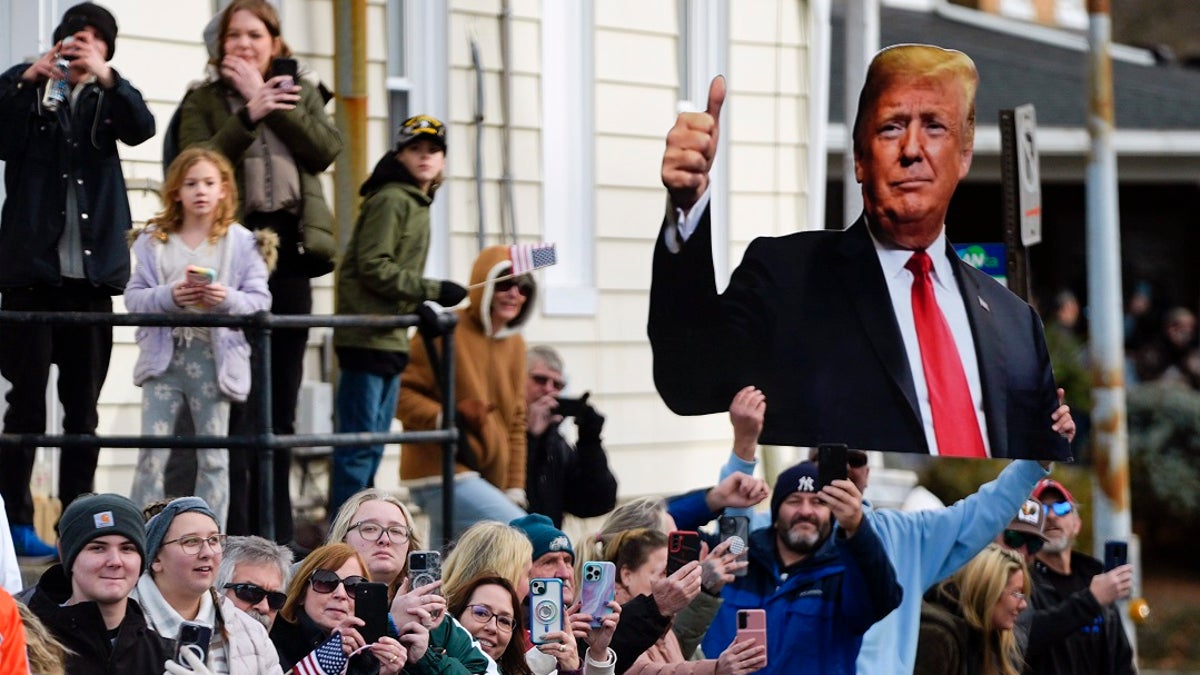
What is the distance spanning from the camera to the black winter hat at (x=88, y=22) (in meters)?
7.98

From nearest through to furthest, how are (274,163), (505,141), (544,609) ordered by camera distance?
(544,609) → (274,163) → (505,141)

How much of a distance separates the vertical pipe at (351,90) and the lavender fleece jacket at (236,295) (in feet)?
5.38

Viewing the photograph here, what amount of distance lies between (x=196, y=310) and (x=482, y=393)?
159cm

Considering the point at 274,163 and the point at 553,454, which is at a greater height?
the point at 274,163

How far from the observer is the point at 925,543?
26.0ft

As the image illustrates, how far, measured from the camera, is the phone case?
20.5 ft

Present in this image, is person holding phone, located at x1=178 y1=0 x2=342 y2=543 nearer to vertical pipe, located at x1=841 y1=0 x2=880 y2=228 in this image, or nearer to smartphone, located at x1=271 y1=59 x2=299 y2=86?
smartphone, located at x1=271 y1=59 x2=299 y2=86

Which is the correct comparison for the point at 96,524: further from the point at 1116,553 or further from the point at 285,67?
the point at 1116,553

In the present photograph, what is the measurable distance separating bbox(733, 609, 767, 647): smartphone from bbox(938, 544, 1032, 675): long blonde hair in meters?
1.62

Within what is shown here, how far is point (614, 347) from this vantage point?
34.3 ft

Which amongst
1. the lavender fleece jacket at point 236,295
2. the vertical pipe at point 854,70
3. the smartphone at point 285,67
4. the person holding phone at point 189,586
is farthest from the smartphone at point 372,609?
the smartphone at point 285,67

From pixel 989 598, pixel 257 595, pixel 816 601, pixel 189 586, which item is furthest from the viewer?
pixel 989 598

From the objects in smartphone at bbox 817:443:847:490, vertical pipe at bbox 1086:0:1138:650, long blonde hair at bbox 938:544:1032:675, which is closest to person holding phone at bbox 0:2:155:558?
smartphone at bbox 817:443:847:490

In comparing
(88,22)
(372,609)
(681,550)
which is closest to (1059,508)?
(681,550)
